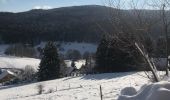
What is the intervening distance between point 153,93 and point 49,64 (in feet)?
149

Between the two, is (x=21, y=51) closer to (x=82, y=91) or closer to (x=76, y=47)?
(x=76, y=47)

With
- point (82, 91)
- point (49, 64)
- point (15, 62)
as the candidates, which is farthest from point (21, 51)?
point (82, 91)

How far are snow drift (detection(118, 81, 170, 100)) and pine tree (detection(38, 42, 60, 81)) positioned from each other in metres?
44.6

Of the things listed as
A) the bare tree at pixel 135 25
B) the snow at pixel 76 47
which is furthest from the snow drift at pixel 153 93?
the snow at pixel 76 47

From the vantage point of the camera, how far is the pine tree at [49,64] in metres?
50.4

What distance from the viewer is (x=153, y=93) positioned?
535 cm

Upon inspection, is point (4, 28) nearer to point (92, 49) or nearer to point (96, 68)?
point (92, 49)

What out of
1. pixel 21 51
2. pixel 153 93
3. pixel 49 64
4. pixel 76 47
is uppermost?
pixel 153 93

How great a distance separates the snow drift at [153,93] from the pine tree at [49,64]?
44.6 m

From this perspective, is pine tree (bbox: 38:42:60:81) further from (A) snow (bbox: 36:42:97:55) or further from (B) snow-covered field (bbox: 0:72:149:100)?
(A) snow (bbox: 36:42:97:55)

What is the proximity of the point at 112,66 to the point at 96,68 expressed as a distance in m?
3.43

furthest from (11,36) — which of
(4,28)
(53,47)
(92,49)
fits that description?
(53,47)

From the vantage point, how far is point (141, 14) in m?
8.89

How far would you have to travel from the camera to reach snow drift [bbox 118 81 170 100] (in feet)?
17.4
